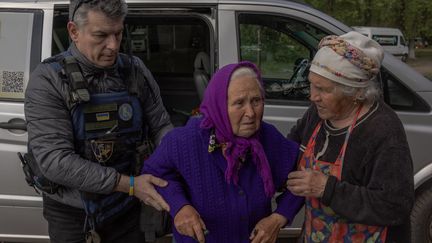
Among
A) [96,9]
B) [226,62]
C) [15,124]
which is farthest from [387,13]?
[96,9]

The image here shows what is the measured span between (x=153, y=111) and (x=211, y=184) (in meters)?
0.57

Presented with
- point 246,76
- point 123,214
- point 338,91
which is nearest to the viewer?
point 246,76

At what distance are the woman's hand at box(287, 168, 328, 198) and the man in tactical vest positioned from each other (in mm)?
458

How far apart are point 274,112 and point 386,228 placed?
5.23 feet

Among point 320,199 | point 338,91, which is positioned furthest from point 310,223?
point 338,91

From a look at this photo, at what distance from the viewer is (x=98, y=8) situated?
1.74 meters

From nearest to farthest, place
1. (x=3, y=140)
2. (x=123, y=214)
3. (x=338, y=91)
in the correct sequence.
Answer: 1. (x=338, y=91)
2. (x=123, y=214)
3. (x=3, y=140)

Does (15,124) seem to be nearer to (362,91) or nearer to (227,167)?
(227,167)

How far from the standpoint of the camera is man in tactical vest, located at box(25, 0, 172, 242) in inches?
69.1

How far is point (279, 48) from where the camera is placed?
11.8 feet

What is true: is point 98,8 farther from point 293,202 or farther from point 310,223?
point 310,223

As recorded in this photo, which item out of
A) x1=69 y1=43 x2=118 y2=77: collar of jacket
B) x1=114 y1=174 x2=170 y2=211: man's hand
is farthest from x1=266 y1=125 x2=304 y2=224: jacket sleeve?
x1=69 y1=43 x2=118 y2=77: collar of jacket

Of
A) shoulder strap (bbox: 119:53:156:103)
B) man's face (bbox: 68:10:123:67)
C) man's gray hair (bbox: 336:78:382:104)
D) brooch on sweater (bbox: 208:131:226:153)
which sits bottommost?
brooch on sweater (bbox: 208:131:226:153)

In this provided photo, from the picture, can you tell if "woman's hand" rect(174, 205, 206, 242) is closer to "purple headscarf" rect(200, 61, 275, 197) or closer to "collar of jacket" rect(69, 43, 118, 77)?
"purple headscarf" rect(200, 61, 275, 197)
